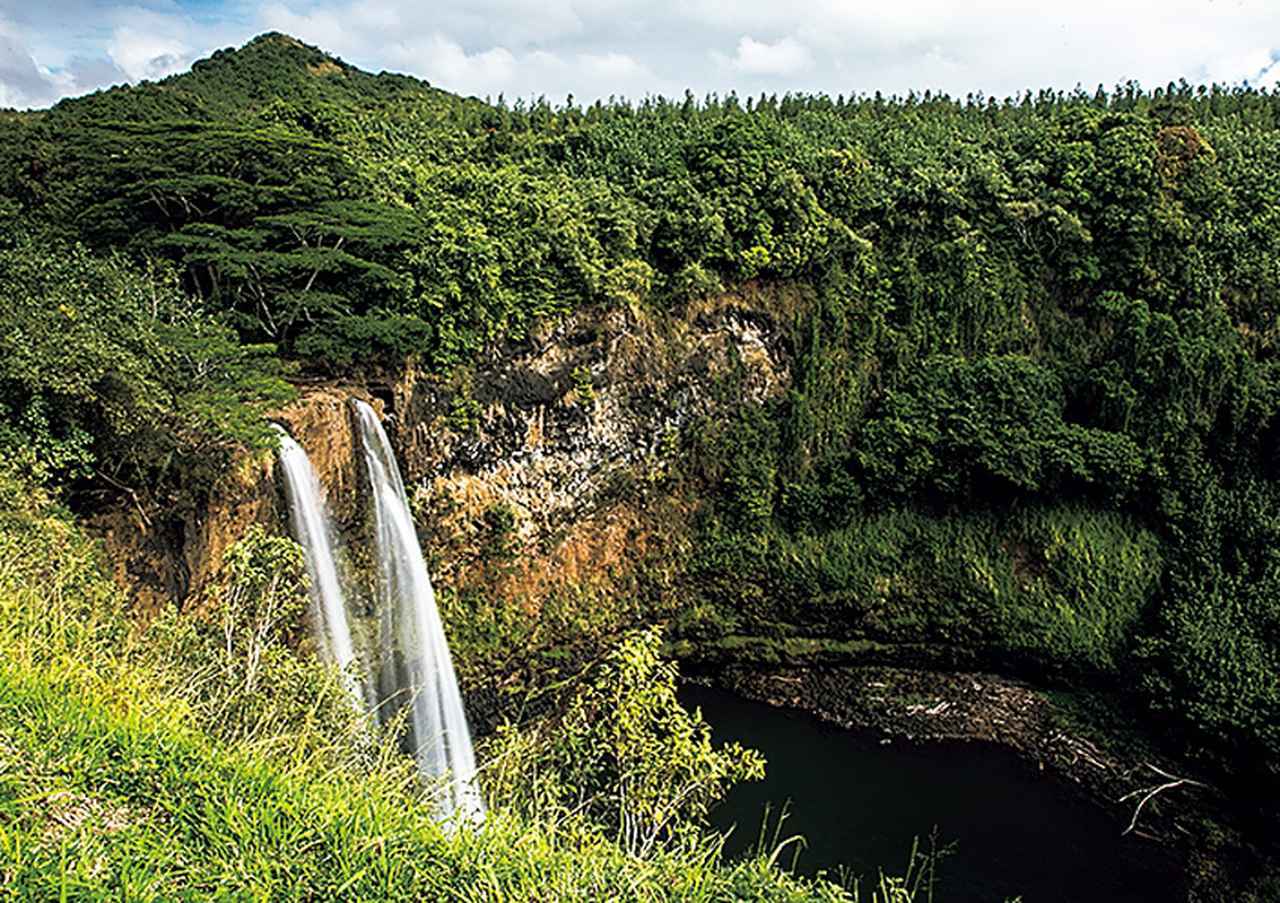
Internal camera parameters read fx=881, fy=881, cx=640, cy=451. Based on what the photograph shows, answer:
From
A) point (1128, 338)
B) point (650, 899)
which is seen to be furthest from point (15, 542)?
point (1128, 338)

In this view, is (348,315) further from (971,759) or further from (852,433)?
(971,759)

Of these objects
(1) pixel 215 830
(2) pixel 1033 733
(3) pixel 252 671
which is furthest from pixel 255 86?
(1) pixel 215 830

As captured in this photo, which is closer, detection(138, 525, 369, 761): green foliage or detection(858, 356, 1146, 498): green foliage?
detection(138, 525, 369, 761): green foliage

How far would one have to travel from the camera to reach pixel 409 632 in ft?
41.3

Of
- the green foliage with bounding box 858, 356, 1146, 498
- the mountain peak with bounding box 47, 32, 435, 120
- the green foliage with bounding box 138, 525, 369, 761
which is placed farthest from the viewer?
the mountain peak with bounding box 47, 32, 435, 120

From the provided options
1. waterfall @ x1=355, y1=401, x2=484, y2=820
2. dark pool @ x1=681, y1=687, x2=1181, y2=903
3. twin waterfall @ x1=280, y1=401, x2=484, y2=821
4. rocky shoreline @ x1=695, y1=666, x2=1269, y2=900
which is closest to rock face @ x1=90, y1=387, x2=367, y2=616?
twin waterfall @ x1=280, y1=401, x2=484, y2=821

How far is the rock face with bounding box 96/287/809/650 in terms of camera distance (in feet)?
45.9

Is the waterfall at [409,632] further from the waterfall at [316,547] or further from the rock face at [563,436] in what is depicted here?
the waterfall at [316,547]

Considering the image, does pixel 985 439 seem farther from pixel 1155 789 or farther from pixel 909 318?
pixel 1155 789

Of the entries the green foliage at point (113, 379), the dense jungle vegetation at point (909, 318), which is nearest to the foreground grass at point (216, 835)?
the green foliage at point (113, 379)

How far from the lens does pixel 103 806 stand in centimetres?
348

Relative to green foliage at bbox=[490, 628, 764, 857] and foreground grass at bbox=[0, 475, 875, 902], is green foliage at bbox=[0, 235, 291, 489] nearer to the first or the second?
foreground grass at bbox=[0, 475, 875, 902]

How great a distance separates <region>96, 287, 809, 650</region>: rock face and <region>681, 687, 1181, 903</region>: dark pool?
393 cm

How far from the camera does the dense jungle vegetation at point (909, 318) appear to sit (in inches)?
533
